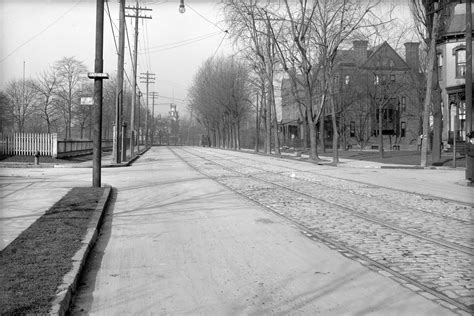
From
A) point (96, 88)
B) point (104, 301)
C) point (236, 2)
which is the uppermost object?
point (236, 2)

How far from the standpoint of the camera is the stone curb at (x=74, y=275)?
4516 millimetres

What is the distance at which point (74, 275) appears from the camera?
5488mm

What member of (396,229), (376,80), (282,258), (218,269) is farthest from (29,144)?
(376,80)

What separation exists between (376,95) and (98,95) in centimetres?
3627

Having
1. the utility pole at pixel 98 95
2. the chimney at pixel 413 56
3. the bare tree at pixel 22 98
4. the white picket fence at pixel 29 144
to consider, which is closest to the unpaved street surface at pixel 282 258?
the utility pole at pixel 98 95

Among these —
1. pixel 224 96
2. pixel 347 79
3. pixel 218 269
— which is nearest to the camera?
pixel 218 269

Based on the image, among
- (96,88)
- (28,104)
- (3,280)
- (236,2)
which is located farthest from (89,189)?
(28,104)

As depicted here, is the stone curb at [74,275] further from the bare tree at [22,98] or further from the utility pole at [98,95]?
the bare tree at [22,98]

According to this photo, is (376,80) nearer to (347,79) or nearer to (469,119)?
(347,79)

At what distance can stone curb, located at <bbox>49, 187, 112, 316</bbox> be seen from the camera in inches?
178

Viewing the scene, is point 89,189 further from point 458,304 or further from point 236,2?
point 236,2

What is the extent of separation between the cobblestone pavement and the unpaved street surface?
0.02m

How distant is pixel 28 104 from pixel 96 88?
130 feet

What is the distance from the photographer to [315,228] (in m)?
8.99
